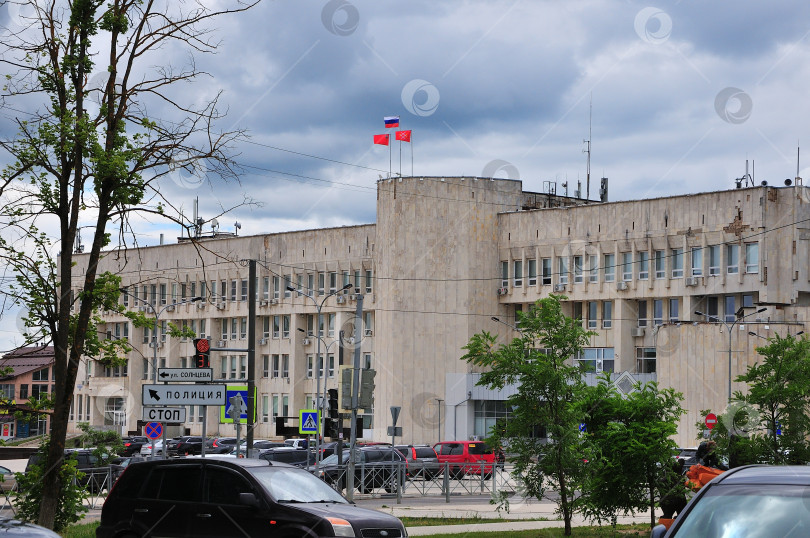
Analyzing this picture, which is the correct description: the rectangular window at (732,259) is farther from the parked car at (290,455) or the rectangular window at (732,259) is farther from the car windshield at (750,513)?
the car windshield at (750,513)

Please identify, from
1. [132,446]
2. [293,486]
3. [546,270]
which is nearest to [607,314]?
[546,270]

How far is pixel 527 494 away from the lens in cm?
2131

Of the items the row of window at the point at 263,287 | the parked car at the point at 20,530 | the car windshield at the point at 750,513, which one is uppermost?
the row of window at the point at 263,287

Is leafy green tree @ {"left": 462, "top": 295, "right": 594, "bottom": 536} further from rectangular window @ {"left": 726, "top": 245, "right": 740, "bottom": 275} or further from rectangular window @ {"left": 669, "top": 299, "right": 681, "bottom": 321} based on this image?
rectangular window @ {"left": 669, "top": 299, "right": 681, "bottom": 321}

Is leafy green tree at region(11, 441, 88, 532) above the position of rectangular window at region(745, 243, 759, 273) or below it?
below

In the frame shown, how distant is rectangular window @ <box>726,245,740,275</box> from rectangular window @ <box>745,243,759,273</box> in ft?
1.73

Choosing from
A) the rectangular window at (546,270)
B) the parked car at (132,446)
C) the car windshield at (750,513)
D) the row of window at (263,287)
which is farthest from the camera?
the row of window at (263,287)

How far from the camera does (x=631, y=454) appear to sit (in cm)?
1962

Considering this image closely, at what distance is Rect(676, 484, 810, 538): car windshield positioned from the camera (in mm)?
7184

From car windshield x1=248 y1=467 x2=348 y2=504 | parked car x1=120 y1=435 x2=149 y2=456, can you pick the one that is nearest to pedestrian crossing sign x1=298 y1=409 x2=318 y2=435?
parked car x1=120 y1=435 x2=149 y2=456

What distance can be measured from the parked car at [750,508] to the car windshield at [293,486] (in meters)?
6.78

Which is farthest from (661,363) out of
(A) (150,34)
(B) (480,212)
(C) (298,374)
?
(A) (150,34)

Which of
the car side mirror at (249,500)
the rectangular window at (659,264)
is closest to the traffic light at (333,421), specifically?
the car side mirror at (249,500)

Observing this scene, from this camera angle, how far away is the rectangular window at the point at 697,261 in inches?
2717
